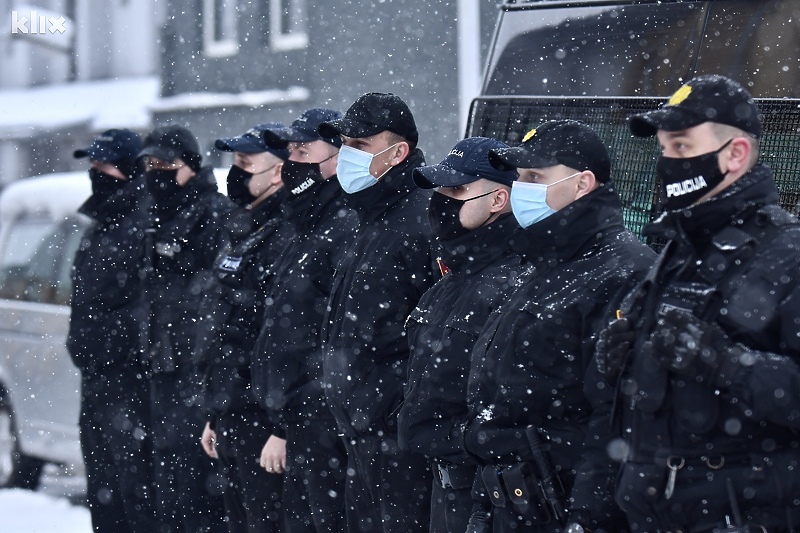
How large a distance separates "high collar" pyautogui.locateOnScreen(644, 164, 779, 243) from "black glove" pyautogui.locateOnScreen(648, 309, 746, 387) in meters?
0.26

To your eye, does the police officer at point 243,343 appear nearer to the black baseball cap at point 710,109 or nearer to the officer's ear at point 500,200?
the officer's ear at point 500,200

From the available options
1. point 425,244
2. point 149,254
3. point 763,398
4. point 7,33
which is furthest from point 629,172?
point 7,33

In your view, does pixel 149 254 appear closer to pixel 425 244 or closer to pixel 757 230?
pixel 425 244

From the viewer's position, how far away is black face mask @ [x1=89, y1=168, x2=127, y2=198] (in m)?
7.29

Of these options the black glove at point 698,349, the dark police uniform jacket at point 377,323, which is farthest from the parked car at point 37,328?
the black glove at point 698,349

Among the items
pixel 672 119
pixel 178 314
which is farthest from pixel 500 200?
pixel 178 314

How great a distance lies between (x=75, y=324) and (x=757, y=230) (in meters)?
4.92

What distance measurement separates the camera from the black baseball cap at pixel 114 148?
24.0 ft

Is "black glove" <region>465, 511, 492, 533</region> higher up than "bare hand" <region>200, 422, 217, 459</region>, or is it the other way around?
"black glove" <region>465, 511, 492, 533</region>

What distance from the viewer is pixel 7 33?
2209 centimetres

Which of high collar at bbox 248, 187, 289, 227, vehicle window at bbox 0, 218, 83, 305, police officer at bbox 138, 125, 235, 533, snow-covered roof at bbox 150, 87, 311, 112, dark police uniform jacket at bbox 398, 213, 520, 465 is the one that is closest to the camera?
dark police uniform jacket at bbox 398, 213, 520, 465

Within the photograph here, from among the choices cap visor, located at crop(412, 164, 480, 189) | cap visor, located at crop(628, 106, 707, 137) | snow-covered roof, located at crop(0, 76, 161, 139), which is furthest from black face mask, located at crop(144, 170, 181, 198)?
snow-covered roof, located at crop(0, 76, 161, 139)

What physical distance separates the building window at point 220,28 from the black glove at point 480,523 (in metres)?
13.8

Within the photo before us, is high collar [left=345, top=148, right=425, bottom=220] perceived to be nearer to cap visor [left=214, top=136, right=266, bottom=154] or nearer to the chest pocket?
cap visor [left=214, top=136, right=266, bottom=154]
